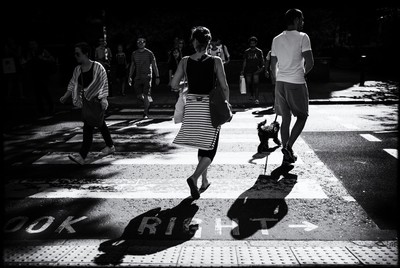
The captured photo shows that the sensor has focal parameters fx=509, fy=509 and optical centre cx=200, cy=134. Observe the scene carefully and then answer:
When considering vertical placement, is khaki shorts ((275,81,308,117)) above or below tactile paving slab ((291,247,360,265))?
above

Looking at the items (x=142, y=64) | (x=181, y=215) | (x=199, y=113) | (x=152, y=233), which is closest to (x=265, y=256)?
(x=152, y=233)

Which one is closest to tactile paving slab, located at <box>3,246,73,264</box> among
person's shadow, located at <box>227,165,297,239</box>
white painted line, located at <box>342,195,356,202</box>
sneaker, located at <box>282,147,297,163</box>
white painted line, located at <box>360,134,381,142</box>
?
person's shadow, located at <box>227,165,297,239</box>

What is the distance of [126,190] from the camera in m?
6.20

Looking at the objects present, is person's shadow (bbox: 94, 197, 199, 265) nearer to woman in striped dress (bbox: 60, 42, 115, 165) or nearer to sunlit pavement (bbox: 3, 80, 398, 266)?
sunlit pavement (bbox: 3, 80, 398, 266)

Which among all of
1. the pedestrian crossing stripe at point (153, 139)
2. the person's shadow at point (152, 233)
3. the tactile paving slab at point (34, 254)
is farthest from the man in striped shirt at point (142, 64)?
the tactile paving slab at point (34, 254)

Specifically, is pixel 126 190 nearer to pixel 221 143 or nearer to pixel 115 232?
pixel 115 232

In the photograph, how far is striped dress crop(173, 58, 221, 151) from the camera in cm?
579

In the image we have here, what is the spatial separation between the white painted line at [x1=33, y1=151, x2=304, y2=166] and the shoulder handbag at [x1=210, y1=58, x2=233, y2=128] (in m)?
1.91

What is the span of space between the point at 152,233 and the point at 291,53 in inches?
139

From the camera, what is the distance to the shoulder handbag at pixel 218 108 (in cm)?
576

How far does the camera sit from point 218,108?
18.9 feet

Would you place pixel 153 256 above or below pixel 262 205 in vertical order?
above

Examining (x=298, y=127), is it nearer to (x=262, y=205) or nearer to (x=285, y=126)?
(x=285, y=126)

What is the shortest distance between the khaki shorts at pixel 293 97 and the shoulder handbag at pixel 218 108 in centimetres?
177
